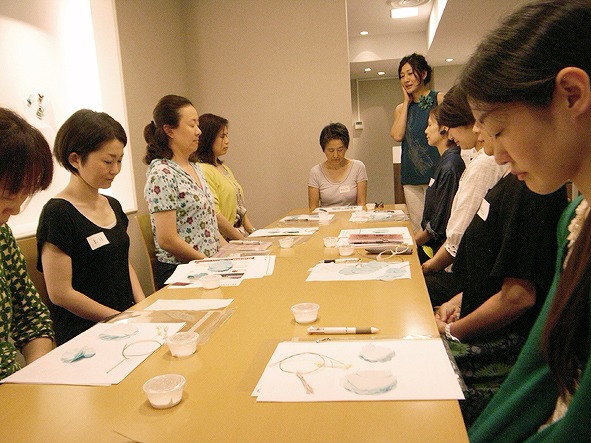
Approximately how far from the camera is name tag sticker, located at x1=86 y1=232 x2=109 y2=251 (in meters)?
1.82

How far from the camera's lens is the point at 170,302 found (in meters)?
1.55

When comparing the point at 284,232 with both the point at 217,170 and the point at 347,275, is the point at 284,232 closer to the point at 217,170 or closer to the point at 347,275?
the point at 217,170

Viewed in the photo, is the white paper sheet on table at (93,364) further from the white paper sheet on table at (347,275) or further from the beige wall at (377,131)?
the beige wall at (377,131)

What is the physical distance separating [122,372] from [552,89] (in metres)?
1.01

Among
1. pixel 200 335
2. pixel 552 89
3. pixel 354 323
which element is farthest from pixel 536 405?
pixel 200 335

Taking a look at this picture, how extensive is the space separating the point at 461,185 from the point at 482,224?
0.49 m

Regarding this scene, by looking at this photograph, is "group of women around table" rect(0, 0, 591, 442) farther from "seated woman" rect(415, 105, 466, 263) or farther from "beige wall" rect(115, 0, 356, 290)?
"beige wall" rect(115, 0, 356, 290)

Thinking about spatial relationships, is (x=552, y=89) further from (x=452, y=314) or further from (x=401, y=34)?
(x=401, y=34)

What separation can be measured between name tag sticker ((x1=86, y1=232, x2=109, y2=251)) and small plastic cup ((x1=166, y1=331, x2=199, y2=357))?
0.87 m

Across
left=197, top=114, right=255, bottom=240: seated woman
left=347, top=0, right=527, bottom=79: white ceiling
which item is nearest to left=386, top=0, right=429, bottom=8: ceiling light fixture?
left=347, top=0, right=527, bottom=79: white ceiling

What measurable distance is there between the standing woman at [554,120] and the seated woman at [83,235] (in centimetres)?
149

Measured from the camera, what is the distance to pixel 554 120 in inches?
28.9

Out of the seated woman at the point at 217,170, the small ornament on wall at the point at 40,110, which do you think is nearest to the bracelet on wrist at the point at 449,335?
the seated woman at the point at 217,170

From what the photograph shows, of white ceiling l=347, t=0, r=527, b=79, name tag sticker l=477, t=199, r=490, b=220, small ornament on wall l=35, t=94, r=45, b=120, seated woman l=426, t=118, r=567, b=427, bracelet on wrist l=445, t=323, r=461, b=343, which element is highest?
white ceiling l=347, t=0, r=527, b=79
